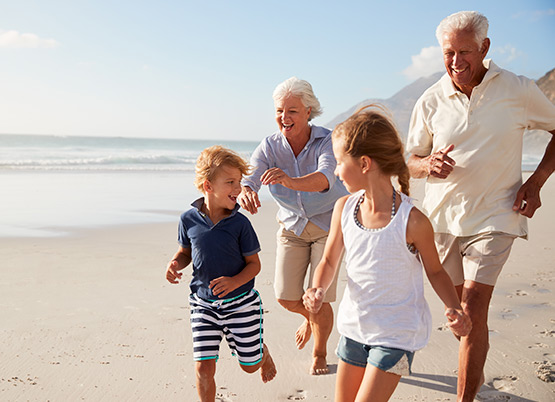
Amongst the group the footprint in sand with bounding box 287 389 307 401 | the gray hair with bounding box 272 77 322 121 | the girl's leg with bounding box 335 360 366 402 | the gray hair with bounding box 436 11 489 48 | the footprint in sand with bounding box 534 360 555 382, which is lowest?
the footprint in sand with bounding box 287 389 307 401

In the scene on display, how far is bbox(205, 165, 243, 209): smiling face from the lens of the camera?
10.6 feet

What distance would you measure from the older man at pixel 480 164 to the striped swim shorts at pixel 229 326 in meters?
1.24

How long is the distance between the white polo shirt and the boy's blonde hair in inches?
50.1

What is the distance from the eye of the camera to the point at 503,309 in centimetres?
540

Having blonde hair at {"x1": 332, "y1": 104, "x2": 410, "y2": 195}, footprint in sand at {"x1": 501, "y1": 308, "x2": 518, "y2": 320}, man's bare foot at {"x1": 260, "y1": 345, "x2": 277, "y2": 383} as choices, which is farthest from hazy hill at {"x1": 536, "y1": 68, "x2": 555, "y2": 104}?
blonde hair at {"x1": 332, "y1": 104, "x2": 410, "y2": 195}

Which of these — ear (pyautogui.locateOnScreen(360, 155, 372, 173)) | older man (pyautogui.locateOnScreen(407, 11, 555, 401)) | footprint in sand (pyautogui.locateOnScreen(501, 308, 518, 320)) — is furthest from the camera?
footprint in sand (pyautogui.locateOnScreen(501, 308, 518, 320))

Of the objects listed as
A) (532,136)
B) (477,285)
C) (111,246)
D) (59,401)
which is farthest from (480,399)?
(532,136)

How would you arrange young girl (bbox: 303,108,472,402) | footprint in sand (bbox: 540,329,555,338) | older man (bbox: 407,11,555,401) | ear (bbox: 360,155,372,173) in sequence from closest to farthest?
young girl (bbox: 303,108,472,402)
ear (bbox: 360,155,372,173)
older man (bbox: 407,11,555,401)
footprint in sand (bbox: 540,329,555,338)

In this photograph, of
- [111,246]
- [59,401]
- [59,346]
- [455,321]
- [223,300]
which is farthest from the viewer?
[111,246]

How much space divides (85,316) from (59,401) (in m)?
1.59

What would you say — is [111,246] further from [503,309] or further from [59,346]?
[503,309]

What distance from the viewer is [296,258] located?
171 inches

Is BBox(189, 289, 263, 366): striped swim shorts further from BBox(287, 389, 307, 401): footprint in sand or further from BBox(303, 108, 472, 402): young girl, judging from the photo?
BBox(303, 108, 472, 402): young girl

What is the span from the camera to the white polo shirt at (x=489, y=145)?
3346 mm
